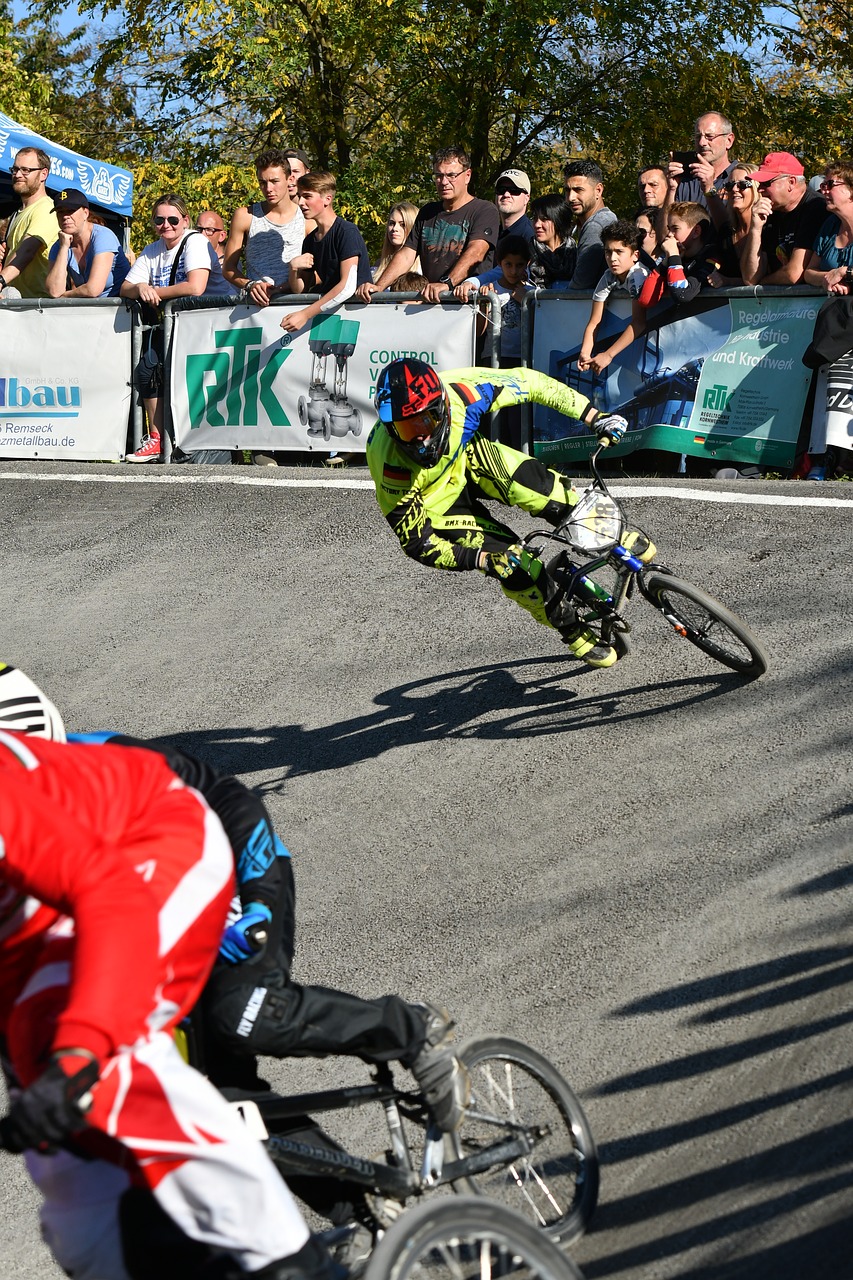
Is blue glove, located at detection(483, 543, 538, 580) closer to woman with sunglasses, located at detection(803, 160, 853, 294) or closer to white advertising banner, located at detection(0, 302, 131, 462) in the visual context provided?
woman with sunglasses, located at detection(803, 160, 853, 294)

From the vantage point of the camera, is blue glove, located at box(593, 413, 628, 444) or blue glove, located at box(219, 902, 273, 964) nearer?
blue glove, located at box(219, 902, 273, 964)

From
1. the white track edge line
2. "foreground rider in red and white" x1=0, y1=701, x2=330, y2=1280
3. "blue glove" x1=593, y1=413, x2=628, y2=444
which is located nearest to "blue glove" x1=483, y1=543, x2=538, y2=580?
"blue glove" x1=593, y1=413, x2=628, y2=444

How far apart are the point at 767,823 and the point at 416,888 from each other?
1701 mm

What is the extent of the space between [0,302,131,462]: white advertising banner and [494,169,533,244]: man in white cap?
3.66 meters

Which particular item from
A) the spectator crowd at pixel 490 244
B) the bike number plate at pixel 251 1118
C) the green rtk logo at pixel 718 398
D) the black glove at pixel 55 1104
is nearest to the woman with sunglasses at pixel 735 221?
the spectator crowd at pixel 490 244

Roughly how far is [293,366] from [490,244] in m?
2.03

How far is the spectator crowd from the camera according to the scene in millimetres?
9930

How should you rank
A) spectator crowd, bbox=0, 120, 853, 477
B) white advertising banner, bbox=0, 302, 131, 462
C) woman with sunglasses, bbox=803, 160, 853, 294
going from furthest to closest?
1. white advertising banner, bbox=0, 302, 131, 462
2. spectator crowd, bbox=0, 120, 853, 477
3. woman with sunglasses, bbox=803, 160, 853, 294

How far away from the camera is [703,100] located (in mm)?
16906

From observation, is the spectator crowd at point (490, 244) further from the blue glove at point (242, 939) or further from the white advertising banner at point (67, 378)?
the blue glove at point (242, 939)

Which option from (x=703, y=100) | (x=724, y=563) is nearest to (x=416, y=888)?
(x=724, y=563)

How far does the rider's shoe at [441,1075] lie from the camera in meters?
3.64

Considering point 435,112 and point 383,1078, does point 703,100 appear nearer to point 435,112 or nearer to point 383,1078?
point 435,112

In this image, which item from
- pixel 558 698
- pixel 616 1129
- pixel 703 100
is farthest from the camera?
pixel 703 100
